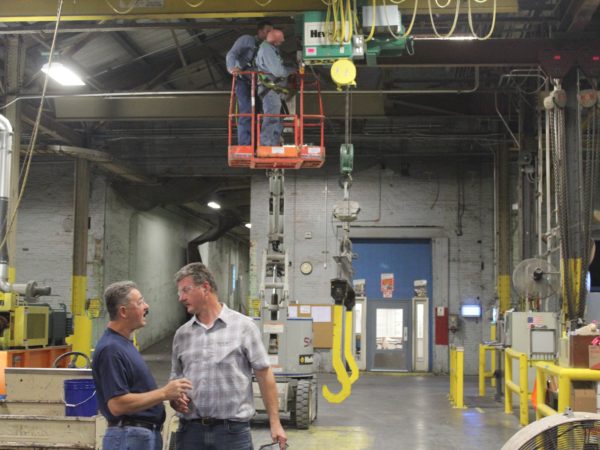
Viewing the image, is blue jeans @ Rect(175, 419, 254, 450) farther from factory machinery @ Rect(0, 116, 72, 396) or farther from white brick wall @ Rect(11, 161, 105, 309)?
white brick wall @ Rect(11, 161, 105, 309)

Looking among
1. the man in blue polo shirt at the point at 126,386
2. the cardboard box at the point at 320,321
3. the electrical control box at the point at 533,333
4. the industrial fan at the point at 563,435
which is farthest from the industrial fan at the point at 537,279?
the cardboard box at the point at 320,321

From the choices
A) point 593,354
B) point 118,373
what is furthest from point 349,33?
point 118,373

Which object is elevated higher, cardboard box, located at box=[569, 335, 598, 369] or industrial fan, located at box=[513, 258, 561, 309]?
industrial fan, located at box=[513, 258, 561, 309]

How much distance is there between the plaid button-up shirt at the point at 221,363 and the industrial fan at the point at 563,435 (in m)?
1.51

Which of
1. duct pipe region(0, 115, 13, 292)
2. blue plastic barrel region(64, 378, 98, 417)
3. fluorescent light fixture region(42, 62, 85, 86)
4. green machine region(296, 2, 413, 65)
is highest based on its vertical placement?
fluorescent light fixture region(42, 62, 85, 86)

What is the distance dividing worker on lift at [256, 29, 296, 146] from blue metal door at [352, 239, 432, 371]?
1118 centimetres

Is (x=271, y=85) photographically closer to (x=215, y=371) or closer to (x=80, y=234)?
(x=215, y=371)

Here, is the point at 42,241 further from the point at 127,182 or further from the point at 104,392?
the point at 104,392

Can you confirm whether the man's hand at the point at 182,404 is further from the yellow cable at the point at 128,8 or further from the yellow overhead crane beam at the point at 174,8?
the yellow cable at the point at 128,8

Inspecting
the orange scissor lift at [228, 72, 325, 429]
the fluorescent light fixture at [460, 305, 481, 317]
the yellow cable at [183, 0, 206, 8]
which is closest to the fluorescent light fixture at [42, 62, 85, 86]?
the yellow cable at [183, 0, 206, 8]

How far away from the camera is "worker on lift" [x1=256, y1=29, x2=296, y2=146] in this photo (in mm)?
10367

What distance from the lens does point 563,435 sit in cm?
379

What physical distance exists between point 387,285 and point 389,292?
0.69 ft

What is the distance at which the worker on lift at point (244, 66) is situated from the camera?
10.5 meters
